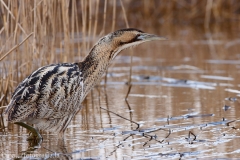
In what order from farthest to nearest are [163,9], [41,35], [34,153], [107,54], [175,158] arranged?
[163,9], [41,35], [107,54], [34,153], [175,158]

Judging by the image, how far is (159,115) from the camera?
5.50m

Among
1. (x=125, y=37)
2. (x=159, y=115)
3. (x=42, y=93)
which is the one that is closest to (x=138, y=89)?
(x=159, y=115)

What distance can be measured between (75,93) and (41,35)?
3.43 ft

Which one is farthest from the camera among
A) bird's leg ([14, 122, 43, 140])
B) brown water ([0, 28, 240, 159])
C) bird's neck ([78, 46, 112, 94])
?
bird's neck ([78, 46, 112, 94])

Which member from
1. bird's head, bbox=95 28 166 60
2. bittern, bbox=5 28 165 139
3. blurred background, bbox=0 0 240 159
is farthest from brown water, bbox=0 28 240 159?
bird's head, bbox=95 28 166 60

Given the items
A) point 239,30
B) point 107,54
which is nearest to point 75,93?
point 107,54

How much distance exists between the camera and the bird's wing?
4.55 meters

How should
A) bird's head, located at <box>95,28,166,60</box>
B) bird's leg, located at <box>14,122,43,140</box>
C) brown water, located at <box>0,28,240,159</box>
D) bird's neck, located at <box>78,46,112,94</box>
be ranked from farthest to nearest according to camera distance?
bird's head, located at <box>95,28,166,60</box>, bird's neck, located at <box>78,46,112,94</box>, bird's leg, located at <box>14,122,43,140</box>, brown water, located at <box>0,28,240,159</box>

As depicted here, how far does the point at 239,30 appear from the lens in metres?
11.1

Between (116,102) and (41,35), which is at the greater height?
(41,35)

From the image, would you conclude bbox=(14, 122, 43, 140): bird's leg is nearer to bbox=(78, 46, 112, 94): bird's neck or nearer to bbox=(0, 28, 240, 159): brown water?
bbox=(0, 28, 240, 159): brown water

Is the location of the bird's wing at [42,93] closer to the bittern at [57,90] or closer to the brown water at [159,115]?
the bittern at [57,90]

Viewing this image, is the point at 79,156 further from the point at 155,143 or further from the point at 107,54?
the point at 107,54

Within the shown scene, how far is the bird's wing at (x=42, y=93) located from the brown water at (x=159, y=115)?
0.27 metres
